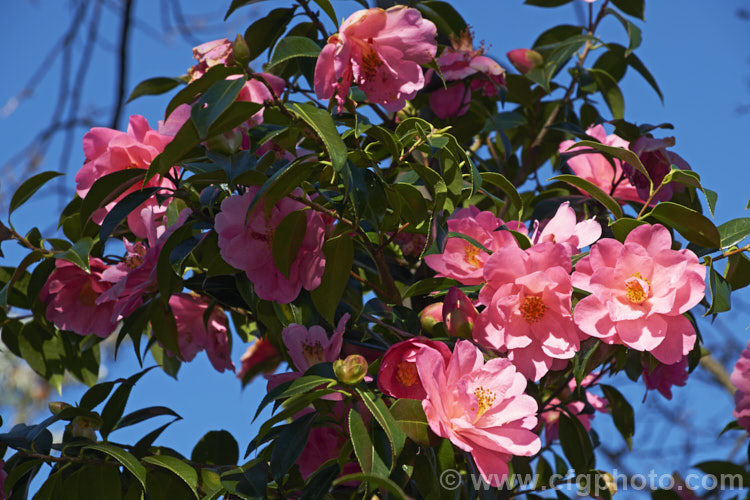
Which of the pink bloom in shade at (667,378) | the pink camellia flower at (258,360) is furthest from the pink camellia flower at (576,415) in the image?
the pink camellia flower at (258,360)

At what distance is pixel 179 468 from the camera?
0.97m

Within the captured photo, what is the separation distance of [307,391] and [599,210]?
580 mm

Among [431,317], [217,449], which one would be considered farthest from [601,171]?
[217,449]

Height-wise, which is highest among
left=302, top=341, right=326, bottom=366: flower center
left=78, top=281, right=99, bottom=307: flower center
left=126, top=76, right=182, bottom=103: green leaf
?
left=126, top=76, right=182, bottom=103: green leaf

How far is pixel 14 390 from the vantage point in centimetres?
Result: 568

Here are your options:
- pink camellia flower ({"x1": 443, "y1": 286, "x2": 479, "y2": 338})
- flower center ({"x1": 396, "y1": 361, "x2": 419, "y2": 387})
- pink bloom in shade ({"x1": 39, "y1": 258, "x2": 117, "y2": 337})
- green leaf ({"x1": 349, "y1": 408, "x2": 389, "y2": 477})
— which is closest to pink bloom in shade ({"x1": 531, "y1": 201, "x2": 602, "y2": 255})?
pink camellia flower ({"x1": 443, "y1": 286, "x2": 479, "y2": 338})

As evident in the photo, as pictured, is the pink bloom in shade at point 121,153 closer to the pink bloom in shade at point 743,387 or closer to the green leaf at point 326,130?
the green leaf at point 326,130

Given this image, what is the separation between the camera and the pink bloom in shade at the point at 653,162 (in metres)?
1.16

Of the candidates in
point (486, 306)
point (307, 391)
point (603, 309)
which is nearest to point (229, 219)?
point (307, 391)

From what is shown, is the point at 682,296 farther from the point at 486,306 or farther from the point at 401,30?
the point at 401,30

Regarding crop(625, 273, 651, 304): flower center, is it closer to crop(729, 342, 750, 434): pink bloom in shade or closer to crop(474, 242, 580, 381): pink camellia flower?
crop(474, 242, 580, 381): pink camellia flower

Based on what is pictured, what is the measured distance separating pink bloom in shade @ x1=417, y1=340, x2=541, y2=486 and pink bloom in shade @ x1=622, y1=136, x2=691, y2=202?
0.44 meters

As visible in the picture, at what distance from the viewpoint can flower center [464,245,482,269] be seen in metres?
1.00

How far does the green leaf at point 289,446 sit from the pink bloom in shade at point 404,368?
98mm
